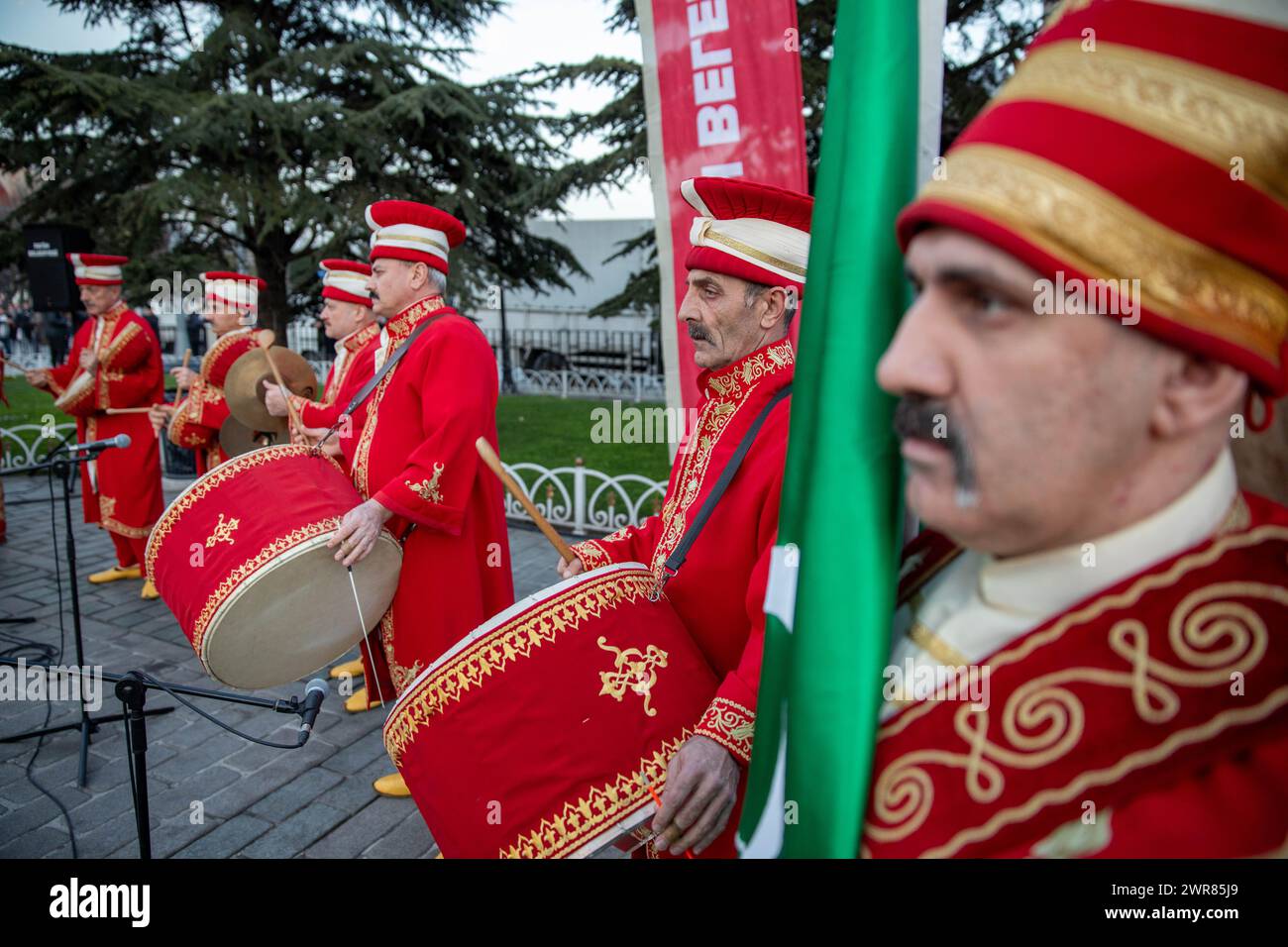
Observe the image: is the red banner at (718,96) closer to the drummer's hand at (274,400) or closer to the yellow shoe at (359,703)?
the drummer's hand at (274,400)

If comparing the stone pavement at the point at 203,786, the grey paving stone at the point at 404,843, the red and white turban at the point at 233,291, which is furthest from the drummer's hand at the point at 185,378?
the grey paving stone at the point at 404,843

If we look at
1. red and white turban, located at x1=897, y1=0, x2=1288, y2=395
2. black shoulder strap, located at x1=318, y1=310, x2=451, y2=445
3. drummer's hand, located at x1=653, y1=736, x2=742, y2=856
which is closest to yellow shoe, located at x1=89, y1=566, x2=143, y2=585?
black shoulder strap, located at x1=318, y1=310, x2=451, y2=445

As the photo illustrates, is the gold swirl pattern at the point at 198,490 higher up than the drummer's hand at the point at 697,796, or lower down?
higher up

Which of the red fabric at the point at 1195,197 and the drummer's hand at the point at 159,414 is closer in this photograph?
the red fabric at the point at 1195,197

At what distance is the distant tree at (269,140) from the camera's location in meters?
11.8

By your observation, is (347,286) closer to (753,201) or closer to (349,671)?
(349,671)

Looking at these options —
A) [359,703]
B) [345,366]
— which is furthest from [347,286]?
[359,703]

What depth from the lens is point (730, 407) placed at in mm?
2117

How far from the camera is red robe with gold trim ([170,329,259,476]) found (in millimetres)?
5703

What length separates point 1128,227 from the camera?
70 centimetres

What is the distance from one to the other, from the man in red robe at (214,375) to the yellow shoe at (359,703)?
98.3 inches

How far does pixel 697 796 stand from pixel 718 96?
372cm

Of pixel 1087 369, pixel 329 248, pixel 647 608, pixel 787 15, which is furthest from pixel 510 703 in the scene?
pixel 329 248
